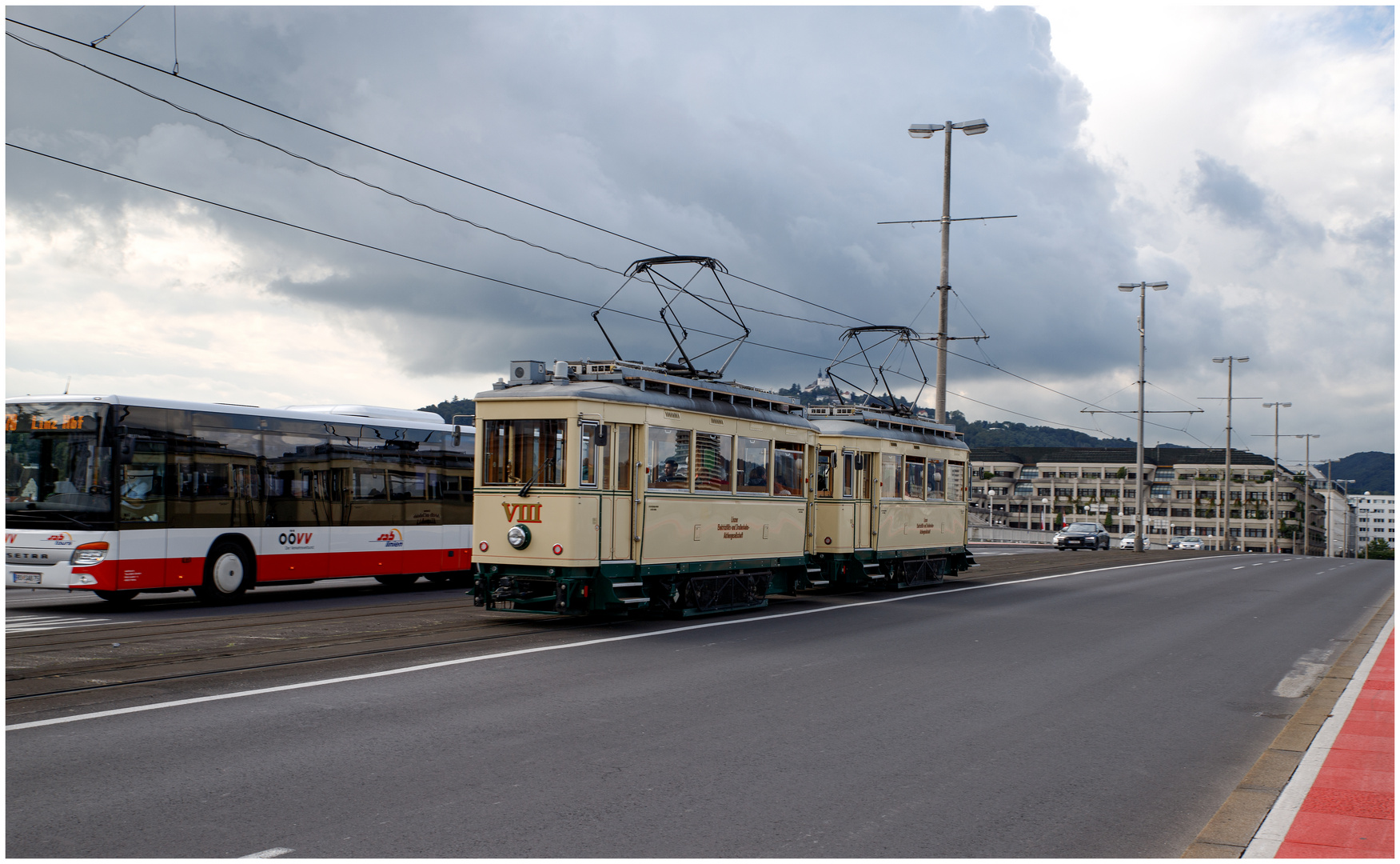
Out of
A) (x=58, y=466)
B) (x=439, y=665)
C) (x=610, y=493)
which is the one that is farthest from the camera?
(x=58, y=466)

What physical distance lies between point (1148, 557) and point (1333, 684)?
34.1 meters

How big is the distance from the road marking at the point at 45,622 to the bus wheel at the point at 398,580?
5.90m

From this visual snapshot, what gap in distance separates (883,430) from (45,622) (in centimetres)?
1374

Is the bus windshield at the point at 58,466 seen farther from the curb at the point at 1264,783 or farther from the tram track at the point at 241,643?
the curb at the point at 1264,783

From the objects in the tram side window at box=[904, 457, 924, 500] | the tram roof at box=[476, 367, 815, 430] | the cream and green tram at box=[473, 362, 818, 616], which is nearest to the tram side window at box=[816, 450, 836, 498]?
the tram side window at box=[904, 457, 924, 500]

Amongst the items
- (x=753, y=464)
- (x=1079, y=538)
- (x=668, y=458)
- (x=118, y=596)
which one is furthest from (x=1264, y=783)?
(x=1079, y=538)

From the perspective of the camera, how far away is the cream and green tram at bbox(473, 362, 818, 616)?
13547 mm

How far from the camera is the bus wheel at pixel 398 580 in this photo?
19.7 metres

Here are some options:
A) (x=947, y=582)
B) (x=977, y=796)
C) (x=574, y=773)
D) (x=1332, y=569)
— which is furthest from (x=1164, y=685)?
(x=1332, y=569)

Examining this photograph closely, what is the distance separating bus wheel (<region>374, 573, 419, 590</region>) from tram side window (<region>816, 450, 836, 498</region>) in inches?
288

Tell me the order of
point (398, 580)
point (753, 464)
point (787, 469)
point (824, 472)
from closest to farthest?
point (753, 464), point (787, 469), point (824, 472), point (398, 580)

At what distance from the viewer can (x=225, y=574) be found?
16.3 metres

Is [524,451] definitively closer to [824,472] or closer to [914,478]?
[824,472]

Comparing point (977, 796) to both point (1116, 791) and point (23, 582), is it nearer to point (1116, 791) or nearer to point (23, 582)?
point (1116, 791)
